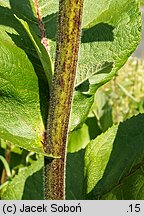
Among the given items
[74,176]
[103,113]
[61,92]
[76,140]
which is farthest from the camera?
[103,113]

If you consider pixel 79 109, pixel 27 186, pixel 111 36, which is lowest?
pixel 27 186

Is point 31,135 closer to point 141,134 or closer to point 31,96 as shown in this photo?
point 31,96

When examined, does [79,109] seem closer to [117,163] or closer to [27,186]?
[117,163]

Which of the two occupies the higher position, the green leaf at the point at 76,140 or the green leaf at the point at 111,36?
the green leaf at the point at 111,36

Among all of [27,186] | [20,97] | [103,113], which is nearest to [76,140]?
[103,113]

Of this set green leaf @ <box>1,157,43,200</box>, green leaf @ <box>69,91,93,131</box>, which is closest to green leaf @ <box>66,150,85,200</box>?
green leaf @ <box>1,157,43,200</box>

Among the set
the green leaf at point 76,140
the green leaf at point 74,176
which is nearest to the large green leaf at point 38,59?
the green leaf at point 74,176

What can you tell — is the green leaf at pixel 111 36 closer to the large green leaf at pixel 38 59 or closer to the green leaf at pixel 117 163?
the large green leaf at pixel 38 59
